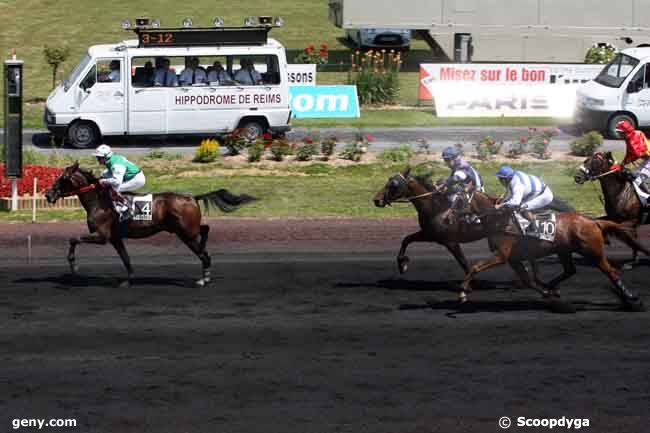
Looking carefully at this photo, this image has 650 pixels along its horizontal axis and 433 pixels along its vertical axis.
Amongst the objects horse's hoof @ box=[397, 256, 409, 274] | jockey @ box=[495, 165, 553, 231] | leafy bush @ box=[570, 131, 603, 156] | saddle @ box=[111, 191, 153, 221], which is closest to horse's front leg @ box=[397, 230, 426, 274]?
horse's hoof @ box=[397, 256, 409, 274]

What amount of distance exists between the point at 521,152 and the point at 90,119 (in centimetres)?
1044

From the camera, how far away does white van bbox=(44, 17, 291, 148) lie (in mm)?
27922

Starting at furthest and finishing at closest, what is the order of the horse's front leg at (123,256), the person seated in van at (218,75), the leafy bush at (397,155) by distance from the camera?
1. the person seated in van at (218,75)
2. the leafy bush at (397,155)
3. the horse's front leg at (123,256)

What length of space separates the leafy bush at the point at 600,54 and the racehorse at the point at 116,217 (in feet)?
81.0

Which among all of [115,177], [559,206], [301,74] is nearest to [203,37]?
[301,74]

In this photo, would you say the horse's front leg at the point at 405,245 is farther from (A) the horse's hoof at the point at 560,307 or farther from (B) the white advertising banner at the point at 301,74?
(B) the white advertising banner at the point at 301,74

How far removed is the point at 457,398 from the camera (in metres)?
11.8

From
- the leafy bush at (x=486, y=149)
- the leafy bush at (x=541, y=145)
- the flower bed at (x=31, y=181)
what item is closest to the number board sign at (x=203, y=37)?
the leafy bush at (x=486, y=149)

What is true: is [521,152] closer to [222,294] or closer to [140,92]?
[140,92]

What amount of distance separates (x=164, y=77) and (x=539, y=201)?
1475cm

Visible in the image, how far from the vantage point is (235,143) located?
26312mm

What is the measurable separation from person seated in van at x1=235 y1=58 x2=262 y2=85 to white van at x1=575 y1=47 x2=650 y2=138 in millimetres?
9050

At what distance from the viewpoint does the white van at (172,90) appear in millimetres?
27922

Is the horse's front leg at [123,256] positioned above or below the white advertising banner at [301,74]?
below
